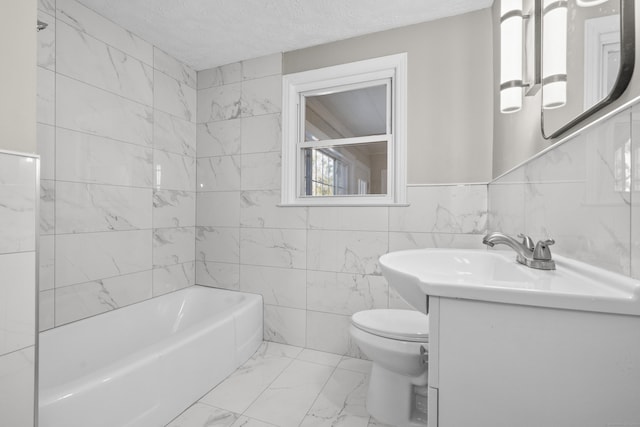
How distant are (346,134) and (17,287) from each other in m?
1.96

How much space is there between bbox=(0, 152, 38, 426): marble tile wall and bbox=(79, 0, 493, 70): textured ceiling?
1.39m

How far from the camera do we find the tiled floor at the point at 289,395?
1.46 m

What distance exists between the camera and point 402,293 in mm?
798

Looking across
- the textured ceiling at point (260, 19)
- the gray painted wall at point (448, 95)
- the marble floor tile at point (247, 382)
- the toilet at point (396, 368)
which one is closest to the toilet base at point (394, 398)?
the toilet at point (396, 368)

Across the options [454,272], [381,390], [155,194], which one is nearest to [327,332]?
[381,390]

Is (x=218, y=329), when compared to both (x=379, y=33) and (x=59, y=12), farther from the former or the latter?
(x=379, y=33)

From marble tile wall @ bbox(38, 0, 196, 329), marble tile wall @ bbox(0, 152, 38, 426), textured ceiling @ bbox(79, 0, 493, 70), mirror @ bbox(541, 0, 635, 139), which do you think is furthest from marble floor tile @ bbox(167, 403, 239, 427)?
textured ceiling @ bbox(79, 0, 493, 70)

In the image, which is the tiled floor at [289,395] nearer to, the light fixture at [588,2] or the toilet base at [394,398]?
the toilet base at [394,398]

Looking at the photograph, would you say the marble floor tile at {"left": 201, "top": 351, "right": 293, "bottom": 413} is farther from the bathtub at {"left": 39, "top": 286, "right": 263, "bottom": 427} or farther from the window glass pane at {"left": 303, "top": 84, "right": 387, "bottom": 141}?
the window glass pane at {"left": 303, "top": 84, "right": 387, "bottom": 141}

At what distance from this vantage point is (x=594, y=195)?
72 centimetres

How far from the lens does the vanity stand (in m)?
0.51

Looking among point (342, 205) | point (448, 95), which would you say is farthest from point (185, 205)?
point (448, 95)

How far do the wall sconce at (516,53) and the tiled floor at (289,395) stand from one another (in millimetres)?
1651

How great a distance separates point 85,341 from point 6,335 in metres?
0.97
